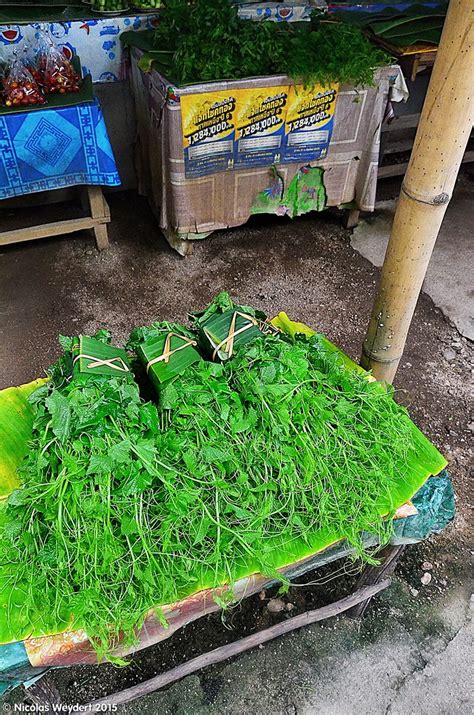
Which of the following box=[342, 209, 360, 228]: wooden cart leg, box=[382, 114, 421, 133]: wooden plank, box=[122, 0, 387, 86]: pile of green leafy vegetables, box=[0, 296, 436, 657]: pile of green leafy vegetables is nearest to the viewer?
box=[0, 296, 436, 657]: pile of green leafy vegetables

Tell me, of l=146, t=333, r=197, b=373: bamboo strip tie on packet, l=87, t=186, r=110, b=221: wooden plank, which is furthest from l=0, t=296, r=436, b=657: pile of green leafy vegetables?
l=87, t=186, r=110, b=221: wooden plank

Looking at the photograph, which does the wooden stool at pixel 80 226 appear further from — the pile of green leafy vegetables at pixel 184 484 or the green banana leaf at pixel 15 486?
the pile of green leafy vegetables at pixel 184 484

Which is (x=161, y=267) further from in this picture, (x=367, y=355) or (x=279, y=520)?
(x=279, y=520)

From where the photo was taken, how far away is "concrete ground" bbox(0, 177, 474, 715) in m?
2.24

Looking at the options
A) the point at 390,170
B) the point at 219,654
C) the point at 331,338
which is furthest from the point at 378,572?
the point at 390,170

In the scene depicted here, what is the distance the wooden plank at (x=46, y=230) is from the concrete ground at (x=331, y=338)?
264 mm

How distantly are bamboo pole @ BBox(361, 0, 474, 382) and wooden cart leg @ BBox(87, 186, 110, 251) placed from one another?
2.58 meters

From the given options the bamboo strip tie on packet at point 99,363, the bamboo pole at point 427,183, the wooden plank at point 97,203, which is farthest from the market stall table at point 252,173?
the bamboo strip tie on packet at point 99,363

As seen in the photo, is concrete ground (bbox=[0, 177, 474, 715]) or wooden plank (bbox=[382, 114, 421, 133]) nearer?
concrete ground (bbox=[0, 177, 474, 715])

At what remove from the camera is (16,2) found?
4.59 m

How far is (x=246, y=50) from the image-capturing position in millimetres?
3787

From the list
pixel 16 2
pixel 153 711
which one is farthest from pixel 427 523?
pixel 16 2

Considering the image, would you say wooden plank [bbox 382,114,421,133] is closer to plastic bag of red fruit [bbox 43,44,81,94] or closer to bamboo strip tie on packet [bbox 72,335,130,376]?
plastic bag of red fruit [bbox 43,44,81,94]

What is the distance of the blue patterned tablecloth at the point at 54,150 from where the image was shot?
3521 mm
